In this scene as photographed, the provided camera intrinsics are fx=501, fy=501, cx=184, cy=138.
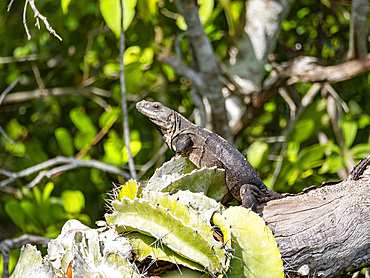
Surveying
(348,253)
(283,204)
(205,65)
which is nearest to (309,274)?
(348,253)

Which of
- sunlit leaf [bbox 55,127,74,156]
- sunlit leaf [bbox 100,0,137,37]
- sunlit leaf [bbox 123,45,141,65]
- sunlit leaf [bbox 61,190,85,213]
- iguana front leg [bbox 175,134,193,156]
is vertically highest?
sunlit leaf [bbox 100,0,137,37]

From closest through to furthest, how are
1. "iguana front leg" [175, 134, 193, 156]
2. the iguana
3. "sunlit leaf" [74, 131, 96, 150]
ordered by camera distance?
1. the iguana
2. "iguana front leg" [175, 134, 193, 156]
3. "sunlit leaf" [74, 131, 96, 150]

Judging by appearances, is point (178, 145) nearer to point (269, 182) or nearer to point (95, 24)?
point (269, 182)

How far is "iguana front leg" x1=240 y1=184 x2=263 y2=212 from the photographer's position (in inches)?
70.8

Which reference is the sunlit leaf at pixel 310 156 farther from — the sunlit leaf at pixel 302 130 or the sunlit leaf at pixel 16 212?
the sunlit leaf at pixel 16 212

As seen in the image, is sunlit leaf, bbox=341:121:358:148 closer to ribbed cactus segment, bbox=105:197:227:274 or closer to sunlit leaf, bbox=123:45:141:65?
sunlit leaf, bbox=123:45:141:65

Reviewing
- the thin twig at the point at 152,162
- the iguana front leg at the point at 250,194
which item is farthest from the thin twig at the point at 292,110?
→ the iguana front leg at the point at 250,194

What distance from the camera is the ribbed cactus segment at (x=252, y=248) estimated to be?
1.41 m

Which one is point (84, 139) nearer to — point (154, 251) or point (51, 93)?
point (51, 93)

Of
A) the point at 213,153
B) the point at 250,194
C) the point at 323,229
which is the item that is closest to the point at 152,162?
the point at 213,153

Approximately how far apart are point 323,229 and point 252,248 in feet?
0.91

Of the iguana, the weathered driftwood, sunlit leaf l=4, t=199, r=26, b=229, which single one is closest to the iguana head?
the iguana

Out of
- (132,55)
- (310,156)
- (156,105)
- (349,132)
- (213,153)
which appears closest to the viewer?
(213,153)

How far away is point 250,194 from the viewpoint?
6.20ft
